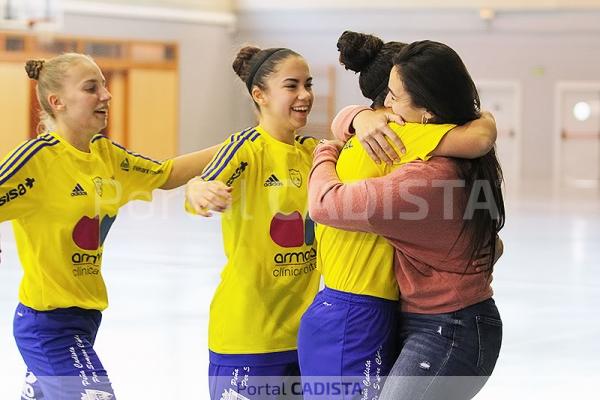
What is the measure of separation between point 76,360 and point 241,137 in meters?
0.91

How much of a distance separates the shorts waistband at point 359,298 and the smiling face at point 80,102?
1267mm

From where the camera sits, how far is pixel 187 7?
24.1 metres

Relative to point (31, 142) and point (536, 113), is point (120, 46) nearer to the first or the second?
point (536, 113)

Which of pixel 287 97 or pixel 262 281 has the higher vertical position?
pixel 287 97

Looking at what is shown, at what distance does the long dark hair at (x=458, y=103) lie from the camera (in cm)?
244

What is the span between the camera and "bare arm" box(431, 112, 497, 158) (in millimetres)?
2439

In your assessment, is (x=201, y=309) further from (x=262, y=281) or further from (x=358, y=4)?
(x=358, y=4)

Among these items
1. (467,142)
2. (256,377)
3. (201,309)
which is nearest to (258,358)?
(256,377)

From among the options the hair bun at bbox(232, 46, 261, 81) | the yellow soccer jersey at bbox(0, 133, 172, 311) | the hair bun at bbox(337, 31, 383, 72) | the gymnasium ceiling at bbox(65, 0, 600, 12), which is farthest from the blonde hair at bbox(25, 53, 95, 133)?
the gymnasium ceiling at bbox(65, 0, 600, 12)

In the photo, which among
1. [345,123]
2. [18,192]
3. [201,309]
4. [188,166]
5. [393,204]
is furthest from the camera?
[201,309]

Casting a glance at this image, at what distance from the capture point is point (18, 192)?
10.8ft

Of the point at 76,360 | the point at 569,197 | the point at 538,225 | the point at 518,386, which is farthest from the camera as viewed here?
the point at 569,197

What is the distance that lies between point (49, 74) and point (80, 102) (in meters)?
0.17

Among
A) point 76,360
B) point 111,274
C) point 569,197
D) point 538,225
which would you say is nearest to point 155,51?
point 569,197
